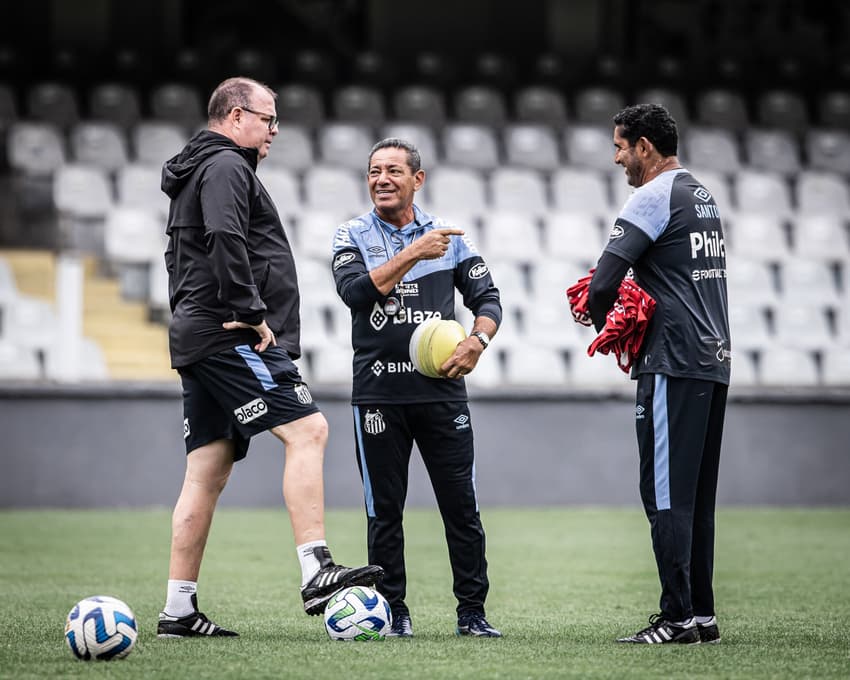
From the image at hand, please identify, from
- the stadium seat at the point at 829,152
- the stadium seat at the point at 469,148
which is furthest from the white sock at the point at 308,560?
the stadium seat at the point at 829,152

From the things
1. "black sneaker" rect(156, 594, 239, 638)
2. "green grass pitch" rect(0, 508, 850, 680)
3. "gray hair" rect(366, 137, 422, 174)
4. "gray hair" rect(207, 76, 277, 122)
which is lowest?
"green grass pitch" rect(0, 508, 850, 680)

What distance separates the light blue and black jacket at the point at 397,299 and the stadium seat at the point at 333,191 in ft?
27.7

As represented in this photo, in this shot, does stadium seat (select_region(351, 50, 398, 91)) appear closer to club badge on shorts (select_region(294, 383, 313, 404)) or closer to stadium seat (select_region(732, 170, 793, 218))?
stadium seat (select_region(732, 170, 793, 218))

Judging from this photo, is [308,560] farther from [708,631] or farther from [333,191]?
[333,191]

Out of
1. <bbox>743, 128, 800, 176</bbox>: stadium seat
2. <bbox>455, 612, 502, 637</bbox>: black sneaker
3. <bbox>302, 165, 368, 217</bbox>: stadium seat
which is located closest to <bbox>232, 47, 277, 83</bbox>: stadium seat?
<bbox>302, 165, 368, 217</bbox>: stadium seat

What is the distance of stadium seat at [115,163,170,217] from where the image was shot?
13.7 meters

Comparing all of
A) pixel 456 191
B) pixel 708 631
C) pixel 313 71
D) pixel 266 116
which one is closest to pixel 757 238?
pixel 456 191

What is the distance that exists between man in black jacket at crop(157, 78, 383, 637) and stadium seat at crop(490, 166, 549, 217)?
929 centimetres

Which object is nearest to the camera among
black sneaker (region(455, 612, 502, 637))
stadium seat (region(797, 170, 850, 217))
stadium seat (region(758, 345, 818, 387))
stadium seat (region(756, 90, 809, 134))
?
black sneaker (region(455, 612, 502, 637))

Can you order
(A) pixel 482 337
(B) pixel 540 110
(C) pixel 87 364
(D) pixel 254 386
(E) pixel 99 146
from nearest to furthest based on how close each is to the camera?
(D) pixel 254 386 → (A) pixel 482 337 → (C) pixel 87 364 → (E) pixel 99 146 → (B) pixel 540 110

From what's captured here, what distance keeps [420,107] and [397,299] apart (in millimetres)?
11273

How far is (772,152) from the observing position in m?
16.5

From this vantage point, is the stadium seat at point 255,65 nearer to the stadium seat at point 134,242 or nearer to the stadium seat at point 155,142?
the stadium seat at point 155,142

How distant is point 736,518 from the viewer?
11.1m
